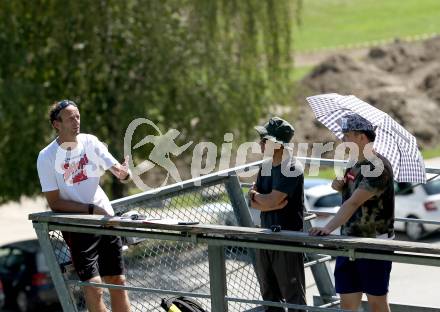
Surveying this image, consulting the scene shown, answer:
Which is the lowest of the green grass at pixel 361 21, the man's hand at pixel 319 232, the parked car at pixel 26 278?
the parked car at pixel 26 278

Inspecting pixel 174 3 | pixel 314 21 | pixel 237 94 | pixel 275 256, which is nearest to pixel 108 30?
pixel 174 3

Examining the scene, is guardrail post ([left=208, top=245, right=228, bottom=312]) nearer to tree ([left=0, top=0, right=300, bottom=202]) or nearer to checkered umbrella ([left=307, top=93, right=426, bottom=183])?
checkered umbrella ([left=307, top=93, right=426, bottom=183])

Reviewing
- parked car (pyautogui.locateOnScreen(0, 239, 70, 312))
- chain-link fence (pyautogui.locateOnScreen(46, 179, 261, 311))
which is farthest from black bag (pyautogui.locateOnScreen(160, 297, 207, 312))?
parked car (pyautogui.locateOnScreen(0, 239, 70, 312))

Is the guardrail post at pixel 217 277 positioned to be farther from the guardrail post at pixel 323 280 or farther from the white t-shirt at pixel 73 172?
the guardrail post at pixel 323 280

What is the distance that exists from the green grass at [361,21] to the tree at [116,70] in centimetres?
3075

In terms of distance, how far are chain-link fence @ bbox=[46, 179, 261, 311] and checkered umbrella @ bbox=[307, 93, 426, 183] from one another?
4.61ft

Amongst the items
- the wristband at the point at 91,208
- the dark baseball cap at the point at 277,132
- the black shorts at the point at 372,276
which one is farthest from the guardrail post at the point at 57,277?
the black shorts at the point at 372,276

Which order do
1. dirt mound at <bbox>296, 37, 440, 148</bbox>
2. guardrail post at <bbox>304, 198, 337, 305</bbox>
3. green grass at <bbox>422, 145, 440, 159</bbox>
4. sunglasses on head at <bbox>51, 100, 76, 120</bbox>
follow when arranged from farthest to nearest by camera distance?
1. dirt mound at <bbox>296, 37, 440, 148</bbox>
2. green grass at <bbox>422, 145, 440, 159</bbox>
3. guardrail post at <bbox>304, 198, 337, 305</bbox>
4. sunglasses on head at <bbox>51, 100, 76, 120</bbox>

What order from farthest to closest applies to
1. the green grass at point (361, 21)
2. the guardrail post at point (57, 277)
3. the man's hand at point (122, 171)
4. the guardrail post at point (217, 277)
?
the green grass at point (361, 21)
the man's hand at point (122, 171)
the guardrail post at point (57, 277)
the guardrail post at point (217, 277)

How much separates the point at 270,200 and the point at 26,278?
1487 centimetres

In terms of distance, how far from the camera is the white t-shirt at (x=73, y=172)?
7.71 metres

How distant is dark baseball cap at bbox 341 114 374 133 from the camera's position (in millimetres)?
7035

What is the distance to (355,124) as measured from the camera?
23.2ft

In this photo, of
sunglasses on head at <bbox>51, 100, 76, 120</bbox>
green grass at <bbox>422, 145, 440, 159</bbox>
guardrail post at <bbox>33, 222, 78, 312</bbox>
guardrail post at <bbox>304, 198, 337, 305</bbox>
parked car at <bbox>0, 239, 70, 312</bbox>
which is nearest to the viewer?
guardrail post at <bbox>33, 222, 78, 312</bbox>
